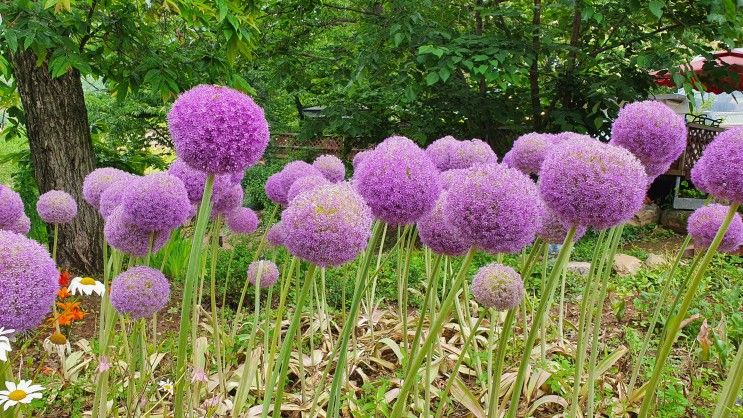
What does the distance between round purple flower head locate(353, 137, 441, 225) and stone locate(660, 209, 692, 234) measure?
873 centimetres

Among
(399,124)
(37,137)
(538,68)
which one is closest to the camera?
(37,137)

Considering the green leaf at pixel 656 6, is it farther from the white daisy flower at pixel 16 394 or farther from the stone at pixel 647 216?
the stone at pixel 647 216

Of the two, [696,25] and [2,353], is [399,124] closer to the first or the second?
[696,25]

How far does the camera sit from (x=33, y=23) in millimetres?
3340

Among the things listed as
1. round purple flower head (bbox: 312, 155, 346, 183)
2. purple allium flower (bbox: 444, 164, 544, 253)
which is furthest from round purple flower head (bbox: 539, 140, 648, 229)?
round purple flower head (bbox: 312, 155, 346, 183)

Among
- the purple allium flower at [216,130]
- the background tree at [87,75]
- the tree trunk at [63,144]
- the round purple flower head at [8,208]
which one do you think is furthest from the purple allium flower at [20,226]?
the tree trunk at [63,144]

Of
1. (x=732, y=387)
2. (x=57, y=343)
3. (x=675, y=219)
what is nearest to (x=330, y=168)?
(x=57, y=343)

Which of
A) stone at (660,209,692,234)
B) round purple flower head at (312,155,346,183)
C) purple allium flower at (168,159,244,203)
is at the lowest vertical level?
stone at (660,209,692,234)

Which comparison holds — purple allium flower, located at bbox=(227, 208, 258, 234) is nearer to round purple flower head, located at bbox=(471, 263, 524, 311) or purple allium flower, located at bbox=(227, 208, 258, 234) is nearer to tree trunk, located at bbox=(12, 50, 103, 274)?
round purple flower head, located at bbox=(471, 263, 524, 311)

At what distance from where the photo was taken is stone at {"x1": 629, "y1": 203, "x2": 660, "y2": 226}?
912 cm

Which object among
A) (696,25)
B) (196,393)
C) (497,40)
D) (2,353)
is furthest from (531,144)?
(696,25)

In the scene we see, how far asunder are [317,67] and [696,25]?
4.46 m

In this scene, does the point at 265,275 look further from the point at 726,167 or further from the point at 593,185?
the point at 726,167

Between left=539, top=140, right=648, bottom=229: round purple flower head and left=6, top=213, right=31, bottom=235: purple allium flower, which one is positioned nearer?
left=539, top=140, right=648, bottom=229: round purple flower head
